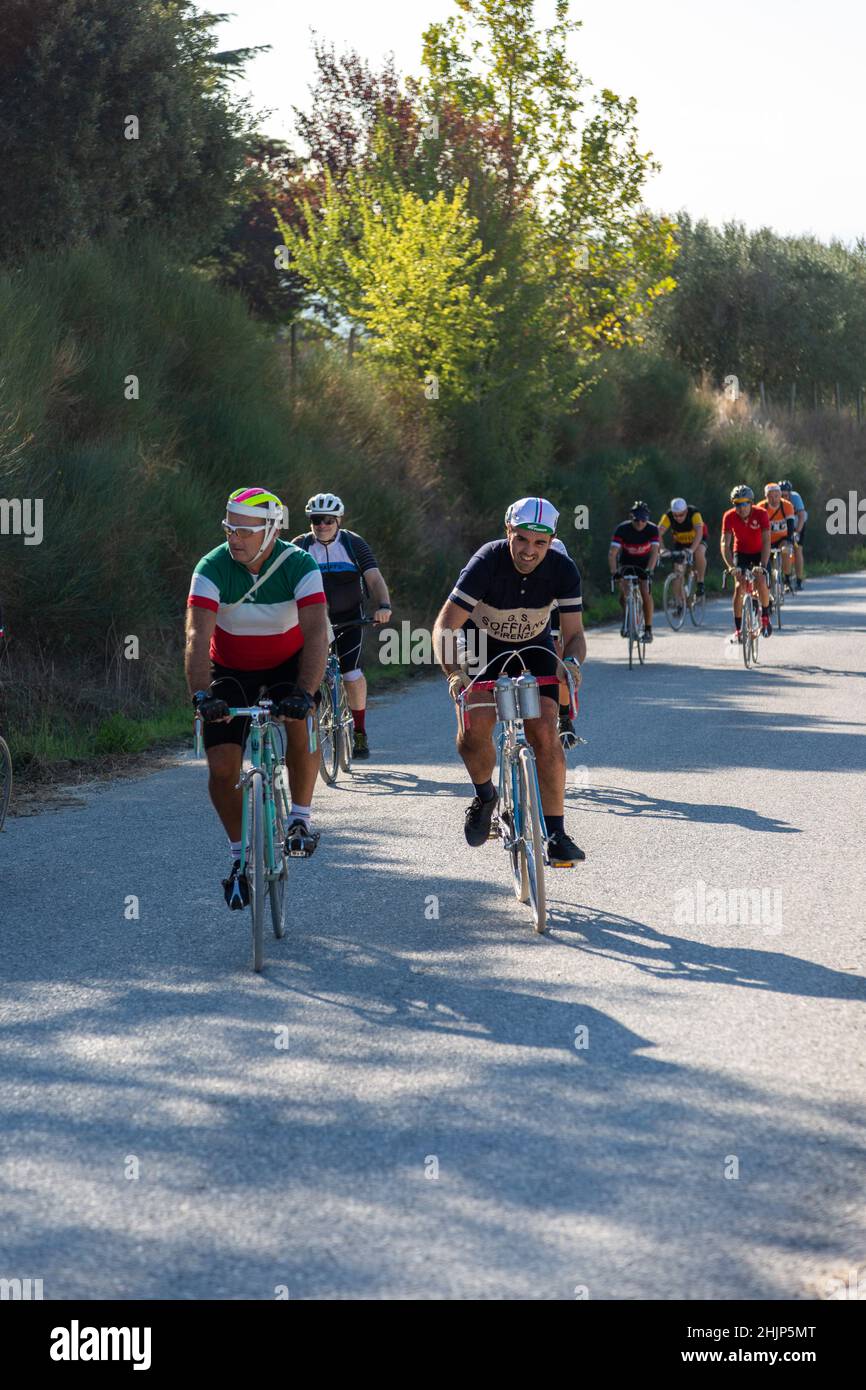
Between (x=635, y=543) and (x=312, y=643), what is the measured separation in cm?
1438

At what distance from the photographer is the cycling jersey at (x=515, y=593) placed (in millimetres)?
8391

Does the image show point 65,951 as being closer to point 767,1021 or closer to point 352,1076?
point 352,1076

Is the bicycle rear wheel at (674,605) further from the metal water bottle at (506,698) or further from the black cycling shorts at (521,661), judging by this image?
the metal water bottle at (506,698)

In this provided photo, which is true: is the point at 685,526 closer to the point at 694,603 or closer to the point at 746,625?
the point at 694,603

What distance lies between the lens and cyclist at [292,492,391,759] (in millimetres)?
12844

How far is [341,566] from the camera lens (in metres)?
13.1

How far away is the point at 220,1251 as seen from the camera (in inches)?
165

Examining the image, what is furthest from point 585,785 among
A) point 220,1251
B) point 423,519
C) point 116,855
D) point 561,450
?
point 561,450

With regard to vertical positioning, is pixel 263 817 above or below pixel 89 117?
below

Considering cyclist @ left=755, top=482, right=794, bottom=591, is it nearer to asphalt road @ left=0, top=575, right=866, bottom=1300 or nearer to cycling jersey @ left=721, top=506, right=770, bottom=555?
cycling jersey @ left=721, top=506, right=770, bottom=555

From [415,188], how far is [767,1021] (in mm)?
28753

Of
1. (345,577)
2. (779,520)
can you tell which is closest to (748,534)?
(779,520)

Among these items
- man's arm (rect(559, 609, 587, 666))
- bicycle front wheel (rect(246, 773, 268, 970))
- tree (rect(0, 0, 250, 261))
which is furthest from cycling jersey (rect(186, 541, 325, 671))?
tree (rect(0, 0, 250, 261))

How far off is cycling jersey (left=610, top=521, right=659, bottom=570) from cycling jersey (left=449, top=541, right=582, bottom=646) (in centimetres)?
1311
